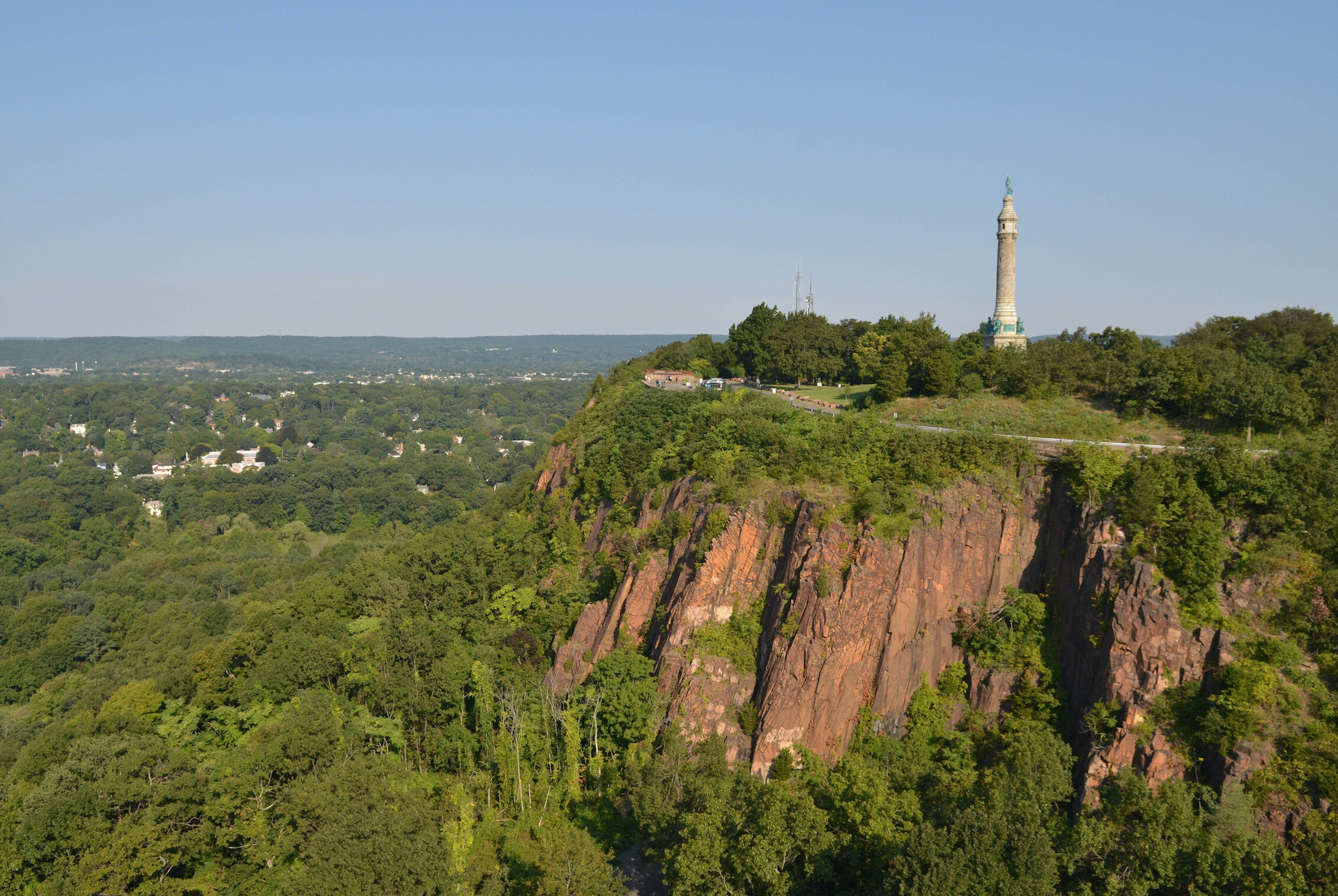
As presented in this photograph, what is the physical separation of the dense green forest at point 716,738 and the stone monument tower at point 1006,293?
3.00m

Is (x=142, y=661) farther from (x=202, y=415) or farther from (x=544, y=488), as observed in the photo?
(x=202, y=415)

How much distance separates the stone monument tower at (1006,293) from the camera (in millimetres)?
41531

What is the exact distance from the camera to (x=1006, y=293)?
42.7m

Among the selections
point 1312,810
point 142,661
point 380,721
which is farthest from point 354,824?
point 142,661

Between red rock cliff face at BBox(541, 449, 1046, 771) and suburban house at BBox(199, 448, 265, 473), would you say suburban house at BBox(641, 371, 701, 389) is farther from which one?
suburban house at BBox(199, 448, 265, 473)

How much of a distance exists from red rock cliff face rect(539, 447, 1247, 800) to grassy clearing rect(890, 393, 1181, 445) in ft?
12.0

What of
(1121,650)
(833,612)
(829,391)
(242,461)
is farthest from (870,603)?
(242,461)

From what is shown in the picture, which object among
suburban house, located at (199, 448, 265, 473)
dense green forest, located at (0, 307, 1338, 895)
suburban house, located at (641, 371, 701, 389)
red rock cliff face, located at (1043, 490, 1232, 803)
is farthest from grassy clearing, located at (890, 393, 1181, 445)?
suburban house, located at (199, 448, 265, 473)

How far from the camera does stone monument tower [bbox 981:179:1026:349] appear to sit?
136ft

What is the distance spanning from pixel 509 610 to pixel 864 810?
18.4m

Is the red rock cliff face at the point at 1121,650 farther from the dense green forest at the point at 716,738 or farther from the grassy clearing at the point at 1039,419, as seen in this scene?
the grassy clearing at the point at 1039,419

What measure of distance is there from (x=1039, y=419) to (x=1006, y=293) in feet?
35.4

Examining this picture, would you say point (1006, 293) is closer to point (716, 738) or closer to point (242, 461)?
point (716, 738)

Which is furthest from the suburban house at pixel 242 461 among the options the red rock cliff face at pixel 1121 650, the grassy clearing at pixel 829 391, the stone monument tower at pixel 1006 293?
the red rock cliff face at pixel 1121 650
